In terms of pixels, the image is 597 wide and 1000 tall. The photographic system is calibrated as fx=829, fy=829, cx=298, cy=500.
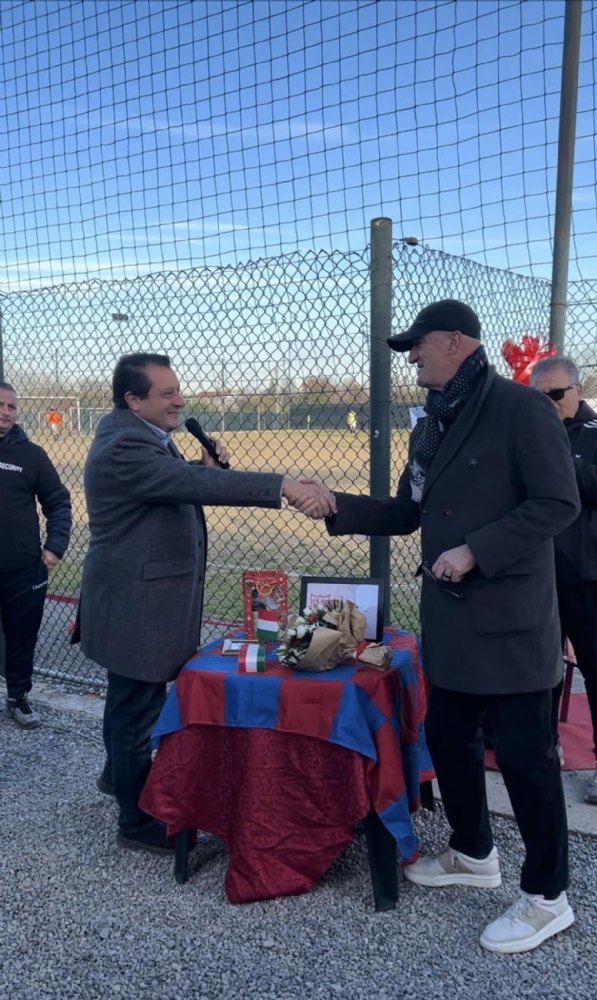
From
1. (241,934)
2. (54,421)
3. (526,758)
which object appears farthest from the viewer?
(54,421)

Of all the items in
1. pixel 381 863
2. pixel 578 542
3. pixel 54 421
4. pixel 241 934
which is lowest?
pixel 241 934

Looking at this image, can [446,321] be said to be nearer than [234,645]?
Yes

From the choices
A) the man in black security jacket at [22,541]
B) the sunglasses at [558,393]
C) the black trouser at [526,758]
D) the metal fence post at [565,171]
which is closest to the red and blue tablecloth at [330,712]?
the black trouser at [526,758]

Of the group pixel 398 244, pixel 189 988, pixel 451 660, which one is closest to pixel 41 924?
pixel 189 988

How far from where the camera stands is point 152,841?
332 centimetres

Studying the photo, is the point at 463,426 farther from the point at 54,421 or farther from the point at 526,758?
the point at 54,421

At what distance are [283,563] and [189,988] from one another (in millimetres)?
6632

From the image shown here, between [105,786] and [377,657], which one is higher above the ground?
[377,657]

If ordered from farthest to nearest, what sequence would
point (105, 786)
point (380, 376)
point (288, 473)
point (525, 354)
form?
point (288, 473)
point (525, 354)
point (380, 376)
point (105, 786)

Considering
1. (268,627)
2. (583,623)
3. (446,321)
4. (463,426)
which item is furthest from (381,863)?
(446,321)

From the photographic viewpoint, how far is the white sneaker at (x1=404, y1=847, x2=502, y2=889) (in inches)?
119

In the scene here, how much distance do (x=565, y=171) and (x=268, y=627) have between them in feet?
9.17

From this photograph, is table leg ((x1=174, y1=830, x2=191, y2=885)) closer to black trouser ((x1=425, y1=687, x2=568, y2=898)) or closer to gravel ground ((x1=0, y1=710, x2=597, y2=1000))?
gravel ground ((x1=0, y1=710, x2=597, y2=1000))

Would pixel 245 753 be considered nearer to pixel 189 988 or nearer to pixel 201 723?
pixel 201 723
